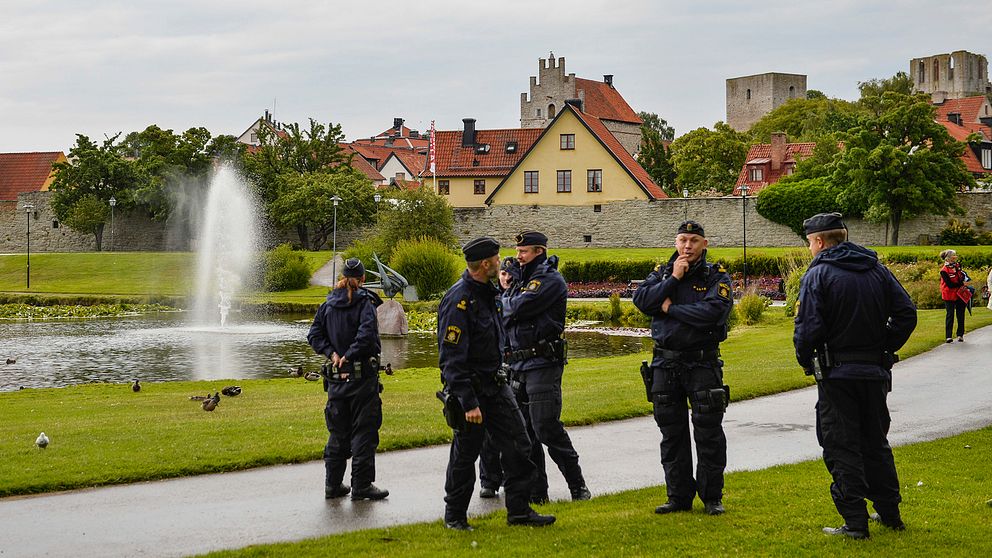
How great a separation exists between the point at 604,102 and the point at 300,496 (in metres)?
107

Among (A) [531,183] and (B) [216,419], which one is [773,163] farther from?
(B) [216,419]

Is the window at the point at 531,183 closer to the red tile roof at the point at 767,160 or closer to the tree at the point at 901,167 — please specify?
the red tile roof at the point at 767,160

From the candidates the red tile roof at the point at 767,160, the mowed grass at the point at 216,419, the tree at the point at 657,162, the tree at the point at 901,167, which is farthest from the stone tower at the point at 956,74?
the mowed grass at the point at 216,419

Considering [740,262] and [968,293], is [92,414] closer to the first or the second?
[968,293]

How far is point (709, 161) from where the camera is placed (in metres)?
82.9

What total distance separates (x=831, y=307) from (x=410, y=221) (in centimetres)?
4679

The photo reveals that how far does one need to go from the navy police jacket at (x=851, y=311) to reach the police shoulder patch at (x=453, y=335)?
2.38 m

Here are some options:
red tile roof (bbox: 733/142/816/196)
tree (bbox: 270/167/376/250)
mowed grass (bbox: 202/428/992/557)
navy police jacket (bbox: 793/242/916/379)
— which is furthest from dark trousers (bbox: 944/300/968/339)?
red tile roof (bbox: 733/142/816/196)

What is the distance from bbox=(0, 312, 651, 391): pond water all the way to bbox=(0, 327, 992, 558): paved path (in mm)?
11876

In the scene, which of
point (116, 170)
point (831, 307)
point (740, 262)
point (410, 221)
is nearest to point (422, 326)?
point (740, 262)

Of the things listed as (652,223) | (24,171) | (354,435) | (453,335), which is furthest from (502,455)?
(24,171)

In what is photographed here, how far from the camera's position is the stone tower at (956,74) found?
513 feet

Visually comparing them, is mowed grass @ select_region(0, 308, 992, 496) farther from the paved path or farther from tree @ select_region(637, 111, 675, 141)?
tree @ select_region(637, 111, 675, 141)

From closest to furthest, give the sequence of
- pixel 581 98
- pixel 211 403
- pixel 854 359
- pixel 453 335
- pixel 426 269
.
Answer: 1. pixel 854 359
2. pixel 453 335
3. pixel 211 403
4. pixel 426 269
5. pixel 581 98
